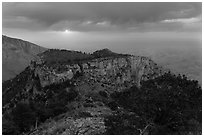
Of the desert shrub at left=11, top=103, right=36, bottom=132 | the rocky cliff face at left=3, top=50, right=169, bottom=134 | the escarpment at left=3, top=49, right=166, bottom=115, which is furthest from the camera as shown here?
the escarpment at left=3, top=49, right=166, bottom=115

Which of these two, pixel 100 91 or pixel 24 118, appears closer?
pixel 24 118

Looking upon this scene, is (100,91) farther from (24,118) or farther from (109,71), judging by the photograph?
(24,118)

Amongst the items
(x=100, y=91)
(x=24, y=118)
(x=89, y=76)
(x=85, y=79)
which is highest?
(x=89, y=76)

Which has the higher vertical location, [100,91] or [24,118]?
[24,118]

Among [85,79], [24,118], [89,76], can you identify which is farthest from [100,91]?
[24,118]

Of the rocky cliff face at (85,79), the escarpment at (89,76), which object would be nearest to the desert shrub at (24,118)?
the rocky cliff face at (85,79)

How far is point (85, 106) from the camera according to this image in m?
41.8

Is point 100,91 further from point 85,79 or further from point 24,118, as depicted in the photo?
point 24,118

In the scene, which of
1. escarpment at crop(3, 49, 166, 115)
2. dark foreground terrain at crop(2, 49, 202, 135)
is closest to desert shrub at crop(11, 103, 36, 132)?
dark foreground terrain at crop(2, 49, 202, 135)

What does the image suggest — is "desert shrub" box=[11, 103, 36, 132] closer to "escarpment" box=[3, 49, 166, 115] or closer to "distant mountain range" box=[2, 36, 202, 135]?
"distant mountain range" box=[2, 36, 202, 135]

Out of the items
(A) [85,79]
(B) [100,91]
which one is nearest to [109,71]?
(A) [85,79]

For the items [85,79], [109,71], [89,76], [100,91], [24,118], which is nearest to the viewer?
[24,118]

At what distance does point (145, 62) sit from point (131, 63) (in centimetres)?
550

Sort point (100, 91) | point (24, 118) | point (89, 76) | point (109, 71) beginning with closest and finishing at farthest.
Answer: point (24, 118) → point (100, 91) → point (89, 76) → point (109, 71)
